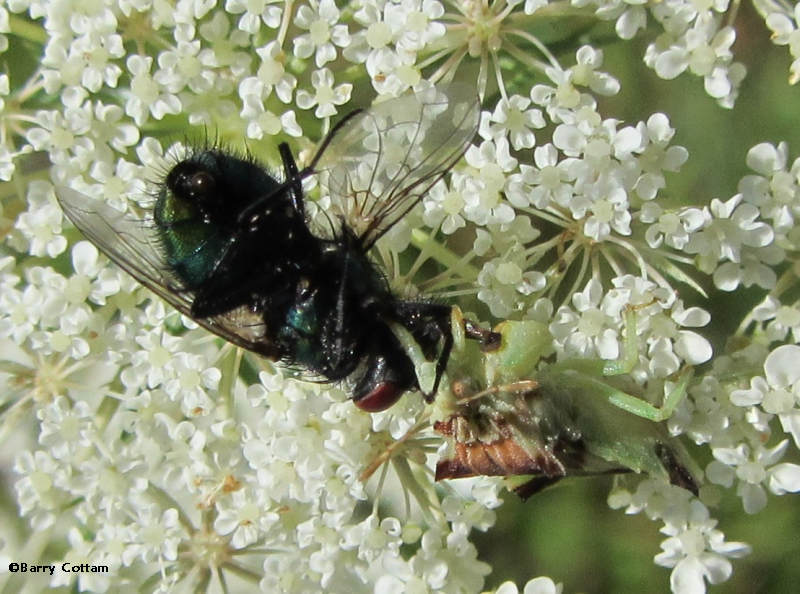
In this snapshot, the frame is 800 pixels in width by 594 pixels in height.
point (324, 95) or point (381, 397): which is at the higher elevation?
point (324, 95)

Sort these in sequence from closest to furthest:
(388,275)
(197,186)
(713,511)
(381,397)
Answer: (197,186) < (381,397) < (388,275) < (713,511)

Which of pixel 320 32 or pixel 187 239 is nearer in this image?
pixel 187 239

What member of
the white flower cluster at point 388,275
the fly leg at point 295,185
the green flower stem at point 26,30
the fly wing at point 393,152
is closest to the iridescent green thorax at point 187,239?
the fly leg at point 295,185

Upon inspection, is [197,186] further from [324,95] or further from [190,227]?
[324,95]

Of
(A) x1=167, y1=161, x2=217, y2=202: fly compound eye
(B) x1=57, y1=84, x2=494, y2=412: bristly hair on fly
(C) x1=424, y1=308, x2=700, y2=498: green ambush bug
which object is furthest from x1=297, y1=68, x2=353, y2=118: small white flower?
(C) x1=424, y1=308, x2=700, y2=498: green ambush bug

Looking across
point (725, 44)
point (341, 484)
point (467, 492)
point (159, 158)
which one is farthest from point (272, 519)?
point (725, 44)

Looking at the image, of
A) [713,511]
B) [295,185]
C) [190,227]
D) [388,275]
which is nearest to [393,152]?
[295,185]
